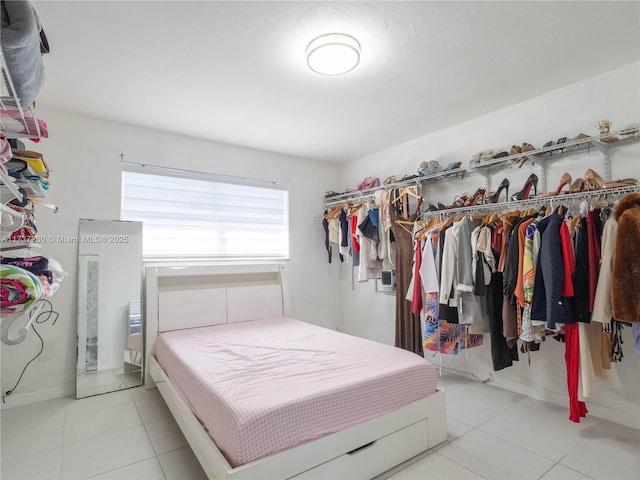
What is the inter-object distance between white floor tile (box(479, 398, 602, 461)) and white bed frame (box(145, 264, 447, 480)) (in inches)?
19.0

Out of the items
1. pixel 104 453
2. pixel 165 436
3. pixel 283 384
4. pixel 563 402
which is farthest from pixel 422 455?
pixel 104 453

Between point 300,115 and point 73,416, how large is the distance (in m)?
3.03

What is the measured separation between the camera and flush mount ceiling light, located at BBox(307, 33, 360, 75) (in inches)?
77.5

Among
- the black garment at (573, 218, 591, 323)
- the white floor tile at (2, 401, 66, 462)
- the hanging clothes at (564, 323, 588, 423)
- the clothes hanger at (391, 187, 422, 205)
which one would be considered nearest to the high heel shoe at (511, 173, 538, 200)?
the black garment at (573, 218, 591, 323)

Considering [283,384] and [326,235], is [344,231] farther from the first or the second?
[283,384]

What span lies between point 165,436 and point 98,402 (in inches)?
37.9

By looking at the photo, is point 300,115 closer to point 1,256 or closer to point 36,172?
point 36,172

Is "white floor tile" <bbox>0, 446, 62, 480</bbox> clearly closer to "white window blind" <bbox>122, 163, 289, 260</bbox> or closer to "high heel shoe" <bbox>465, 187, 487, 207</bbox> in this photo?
"white window blind" <bbox>122, 163, 289, 260</bbox>

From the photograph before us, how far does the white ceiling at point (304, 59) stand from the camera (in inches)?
70.2

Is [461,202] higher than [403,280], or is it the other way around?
[461,202]

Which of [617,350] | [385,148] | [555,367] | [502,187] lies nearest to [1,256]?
[617,350]

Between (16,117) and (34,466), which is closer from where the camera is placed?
(16,117)

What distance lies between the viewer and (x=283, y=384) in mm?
1757

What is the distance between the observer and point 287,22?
72.6 inches
